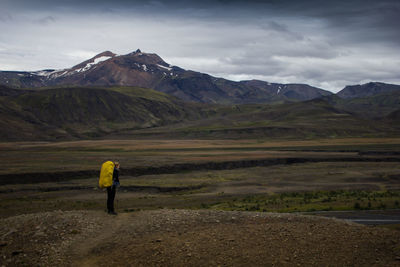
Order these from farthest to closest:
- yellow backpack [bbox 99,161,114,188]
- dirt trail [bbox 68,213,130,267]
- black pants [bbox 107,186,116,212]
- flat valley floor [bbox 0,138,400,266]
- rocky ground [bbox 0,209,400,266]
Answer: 1. yellow backpack [bbox 99,161,114,188]
2. black pants [bbox 107,186,116,212]
3. dirt trail [bbox 68,213,130,267]
4. flat valley floor [bbox 0,138,400,266]
5. rocky ground [bbox 0,209,400,266]

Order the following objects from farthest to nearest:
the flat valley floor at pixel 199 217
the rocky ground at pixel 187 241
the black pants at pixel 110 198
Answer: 1. the black pants at pixel 110 198
2. the flat valley floor at pixel 199 217
3. the rocky ground at pixel 187 241

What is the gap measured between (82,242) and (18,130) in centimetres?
16469

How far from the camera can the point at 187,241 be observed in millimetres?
13352

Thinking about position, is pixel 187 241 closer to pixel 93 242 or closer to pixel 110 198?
pixel 93 242

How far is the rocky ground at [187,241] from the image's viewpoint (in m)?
12.1

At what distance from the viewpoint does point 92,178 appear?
64.2 metres

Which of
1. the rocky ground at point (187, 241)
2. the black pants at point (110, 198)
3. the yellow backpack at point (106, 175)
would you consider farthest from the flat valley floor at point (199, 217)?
the yellow backpack at point (106, 175)

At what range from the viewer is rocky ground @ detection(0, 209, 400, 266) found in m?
12.1

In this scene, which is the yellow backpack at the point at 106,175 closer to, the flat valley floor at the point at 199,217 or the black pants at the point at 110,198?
the black pants at the point at 110,198

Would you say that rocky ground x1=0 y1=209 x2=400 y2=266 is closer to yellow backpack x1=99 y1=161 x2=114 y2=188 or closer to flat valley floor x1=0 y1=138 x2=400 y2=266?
flat valley floor x1=0 y1=138 x2=400 y2=266

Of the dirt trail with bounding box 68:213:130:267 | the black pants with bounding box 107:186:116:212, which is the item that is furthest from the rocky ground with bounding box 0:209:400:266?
the black pants with bounding box 107:186:116:212

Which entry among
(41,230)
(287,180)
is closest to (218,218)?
(41,230)

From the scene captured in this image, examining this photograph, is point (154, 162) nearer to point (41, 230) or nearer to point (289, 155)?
point (289, 155)

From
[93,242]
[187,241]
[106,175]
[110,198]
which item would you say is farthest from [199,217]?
[106,175]
